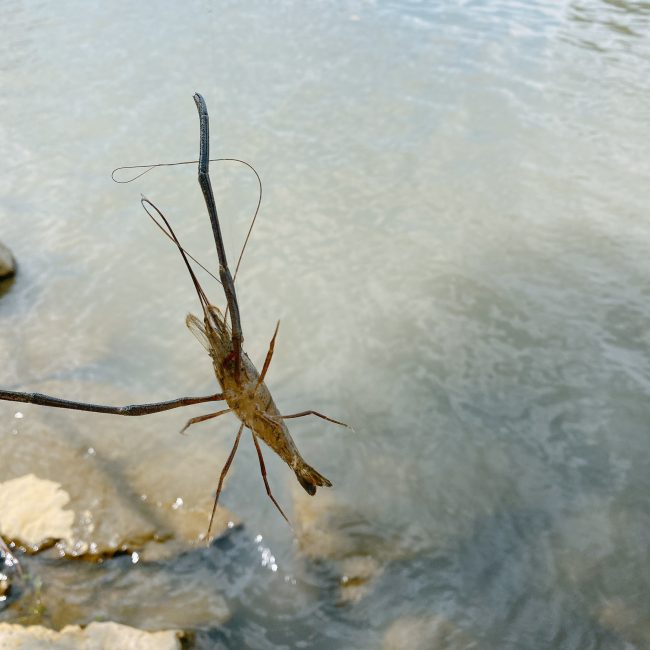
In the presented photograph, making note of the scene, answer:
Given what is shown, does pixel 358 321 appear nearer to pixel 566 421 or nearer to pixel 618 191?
pixel 566 421

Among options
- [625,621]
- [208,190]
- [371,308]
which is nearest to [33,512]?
[208,190]

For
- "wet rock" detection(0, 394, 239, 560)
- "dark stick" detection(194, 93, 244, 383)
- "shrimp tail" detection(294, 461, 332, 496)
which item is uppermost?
"dark stick" detection(194, 93, 244, 383)

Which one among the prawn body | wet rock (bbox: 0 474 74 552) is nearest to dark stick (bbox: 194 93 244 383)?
the prawn body

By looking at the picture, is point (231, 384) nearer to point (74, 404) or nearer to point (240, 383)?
point (240, 383)

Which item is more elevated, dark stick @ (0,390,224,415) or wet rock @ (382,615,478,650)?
dark stick @ (0,390,224,415)

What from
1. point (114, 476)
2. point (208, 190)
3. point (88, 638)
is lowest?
point (114, 476)

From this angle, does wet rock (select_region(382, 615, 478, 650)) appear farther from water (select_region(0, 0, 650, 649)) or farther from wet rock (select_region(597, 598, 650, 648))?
wet rock (select_region(597, 598, 650, 648))
